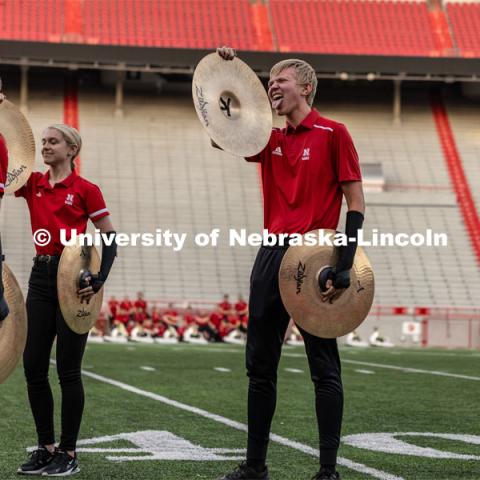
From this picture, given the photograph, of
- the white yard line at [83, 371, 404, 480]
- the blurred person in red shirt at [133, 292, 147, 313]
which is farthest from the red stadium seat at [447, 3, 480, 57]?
the white yard line at [83, 371, 404, 480]

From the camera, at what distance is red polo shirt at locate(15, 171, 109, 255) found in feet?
17.5

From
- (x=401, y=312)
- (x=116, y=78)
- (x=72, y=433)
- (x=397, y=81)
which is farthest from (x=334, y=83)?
(x=72, y=433)

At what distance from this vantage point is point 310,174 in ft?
15.5

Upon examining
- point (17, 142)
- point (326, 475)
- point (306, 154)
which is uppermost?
point (17, 142)

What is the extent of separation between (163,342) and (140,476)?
696 inches

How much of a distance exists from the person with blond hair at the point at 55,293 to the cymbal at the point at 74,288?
0.13 ft

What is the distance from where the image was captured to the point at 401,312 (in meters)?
23.4

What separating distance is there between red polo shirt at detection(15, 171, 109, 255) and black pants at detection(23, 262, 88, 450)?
0.17m

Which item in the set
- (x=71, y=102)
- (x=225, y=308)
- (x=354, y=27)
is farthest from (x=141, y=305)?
(x=354, y=27)

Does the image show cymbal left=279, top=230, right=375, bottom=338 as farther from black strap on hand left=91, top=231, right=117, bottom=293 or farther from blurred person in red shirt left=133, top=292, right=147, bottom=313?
blurred person in red shirt left=133, top=292, right=147, bottom=313

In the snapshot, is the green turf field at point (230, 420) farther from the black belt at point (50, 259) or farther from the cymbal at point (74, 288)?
the black belt at point (50, 259)

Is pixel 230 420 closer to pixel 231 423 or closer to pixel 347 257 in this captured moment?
pixel 231 423

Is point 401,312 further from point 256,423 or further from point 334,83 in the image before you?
point 256,423

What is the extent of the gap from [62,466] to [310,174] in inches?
68.6
